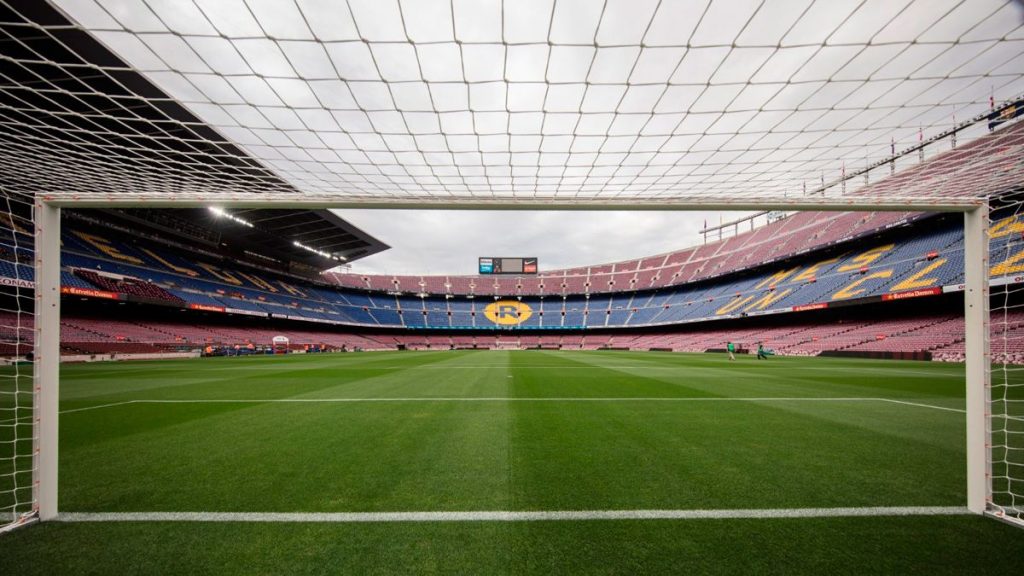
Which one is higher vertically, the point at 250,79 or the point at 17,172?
the point at 250,79

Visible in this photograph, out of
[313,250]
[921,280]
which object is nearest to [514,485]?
[921,280]

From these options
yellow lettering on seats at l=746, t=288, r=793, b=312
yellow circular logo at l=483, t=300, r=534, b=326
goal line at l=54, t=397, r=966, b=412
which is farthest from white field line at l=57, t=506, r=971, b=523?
yellow circular logo at l=483, t=300, r=534, b=326

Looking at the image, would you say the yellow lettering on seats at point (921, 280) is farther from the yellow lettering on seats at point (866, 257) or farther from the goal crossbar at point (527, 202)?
the goal crossbar at point (527, 202)

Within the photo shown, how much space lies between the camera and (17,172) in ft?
13.0

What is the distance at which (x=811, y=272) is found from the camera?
3166 cm

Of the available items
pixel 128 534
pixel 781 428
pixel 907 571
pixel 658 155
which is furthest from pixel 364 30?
pixel 781 428

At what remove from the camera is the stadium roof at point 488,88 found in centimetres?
249

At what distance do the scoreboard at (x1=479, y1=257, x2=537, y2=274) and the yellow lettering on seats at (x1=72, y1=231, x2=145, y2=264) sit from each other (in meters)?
34.8

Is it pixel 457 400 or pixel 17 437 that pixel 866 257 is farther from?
pixel 17 437

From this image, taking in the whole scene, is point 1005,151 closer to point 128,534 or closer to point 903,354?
point 128,534

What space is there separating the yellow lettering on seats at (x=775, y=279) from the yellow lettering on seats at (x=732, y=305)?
1504mm

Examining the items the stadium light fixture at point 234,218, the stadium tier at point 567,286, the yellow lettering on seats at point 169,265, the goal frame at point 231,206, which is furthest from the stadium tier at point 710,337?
the goal frame at point 231,206

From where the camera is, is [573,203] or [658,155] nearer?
[573,203]

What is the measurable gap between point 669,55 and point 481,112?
4.77 feet
